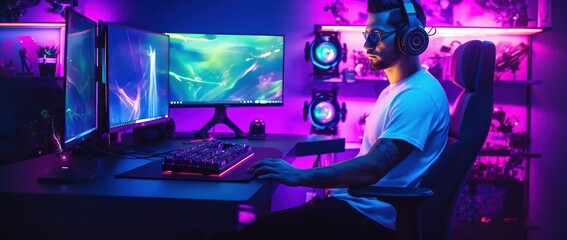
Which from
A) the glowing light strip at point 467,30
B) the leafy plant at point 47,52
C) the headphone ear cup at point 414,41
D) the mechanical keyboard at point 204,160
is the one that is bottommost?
the mechanical keyboard at point 204,160

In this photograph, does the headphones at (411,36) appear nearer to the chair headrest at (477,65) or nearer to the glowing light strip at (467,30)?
the chair headrest at (477,65)

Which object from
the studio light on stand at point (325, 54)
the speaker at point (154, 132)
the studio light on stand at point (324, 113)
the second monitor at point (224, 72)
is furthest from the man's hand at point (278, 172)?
the studio light on stand at point (325, 54)

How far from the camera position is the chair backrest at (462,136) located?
1.44 m

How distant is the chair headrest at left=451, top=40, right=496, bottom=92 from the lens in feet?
5.01

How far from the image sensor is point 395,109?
1.56m

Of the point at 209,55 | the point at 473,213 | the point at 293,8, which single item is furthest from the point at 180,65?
the point at 473,213

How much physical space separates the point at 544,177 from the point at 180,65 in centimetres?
244

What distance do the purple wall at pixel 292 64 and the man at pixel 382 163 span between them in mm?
1683

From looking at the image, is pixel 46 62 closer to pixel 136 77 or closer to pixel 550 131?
pixel 136 77

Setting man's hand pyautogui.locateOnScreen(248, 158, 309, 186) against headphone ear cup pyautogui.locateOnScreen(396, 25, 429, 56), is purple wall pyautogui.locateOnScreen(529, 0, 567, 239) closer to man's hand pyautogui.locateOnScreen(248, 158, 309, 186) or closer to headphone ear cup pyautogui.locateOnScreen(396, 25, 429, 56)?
headphone ear cup pyautogui.locateOnScreen(396, 25, 429, 56)

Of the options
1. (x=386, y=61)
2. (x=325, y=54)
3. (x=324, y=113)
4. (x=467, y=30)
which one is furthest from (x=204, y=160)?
(x=467, y=30)

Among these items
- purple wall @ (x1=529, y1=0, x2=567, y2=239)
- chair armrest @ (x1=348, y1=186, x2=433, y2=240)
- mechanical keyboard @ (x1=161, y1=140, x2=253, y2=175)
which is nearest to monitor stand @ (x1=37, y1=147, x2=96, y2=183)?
mechanical keyboard @ (x1=161, y1=140, x2=253, y2=175)

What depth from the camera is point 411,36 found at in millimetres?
1660

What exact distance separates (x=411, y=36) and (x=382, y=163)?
44 centimetres
